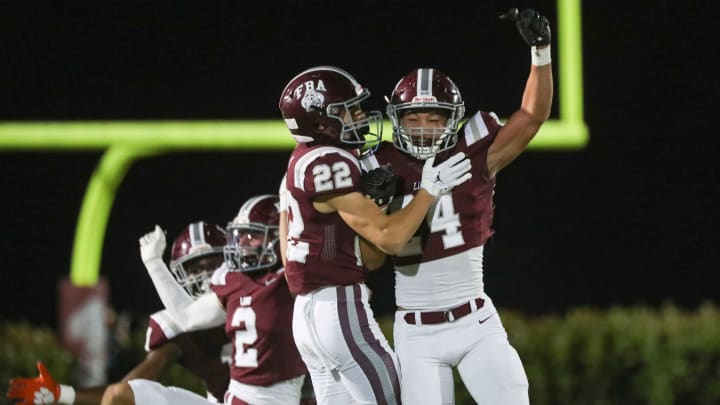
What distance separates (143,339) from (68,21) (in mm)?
3776

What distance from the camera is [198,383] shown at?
663 centimetres

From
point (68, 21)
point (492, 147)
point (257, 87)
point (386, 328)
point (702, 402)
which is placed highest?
point (68, 21)

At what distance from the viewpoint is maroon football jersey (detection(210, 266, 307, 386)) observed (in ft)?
15.7

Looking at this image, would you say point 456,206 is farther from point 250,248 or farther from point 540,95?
point 250,248

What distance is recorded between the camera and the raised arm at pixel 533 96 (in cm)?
427

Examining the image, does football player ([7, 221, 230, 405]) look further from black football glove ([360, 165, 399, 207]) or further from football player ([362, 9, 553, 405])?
black football glove ([360, 165, 399, 207])

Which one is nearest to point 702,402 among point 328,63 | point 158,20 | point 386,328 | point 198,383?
point 386,328

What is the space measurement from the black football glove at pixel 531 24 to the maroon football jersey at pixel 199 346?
1825mm

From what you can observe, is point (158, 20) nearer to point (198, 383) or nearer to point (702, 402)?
point (198, 383)

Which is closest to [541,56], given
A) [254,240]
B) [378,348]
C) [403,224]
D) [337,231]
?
[403,224]

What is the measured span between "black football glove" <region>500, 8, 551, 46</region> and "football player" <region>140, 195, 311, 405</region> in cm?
133

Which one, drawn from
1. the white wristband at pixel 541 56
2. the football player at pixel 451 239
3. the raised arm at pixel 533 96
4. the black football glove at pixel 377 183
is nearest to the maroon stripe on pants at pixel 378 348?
the football player at pixel 451 239

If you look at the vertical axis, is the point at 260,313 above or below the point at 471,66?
below

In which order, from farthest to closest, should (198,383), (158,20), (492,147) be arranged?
(158,20)
(198,383)
(492,147)
